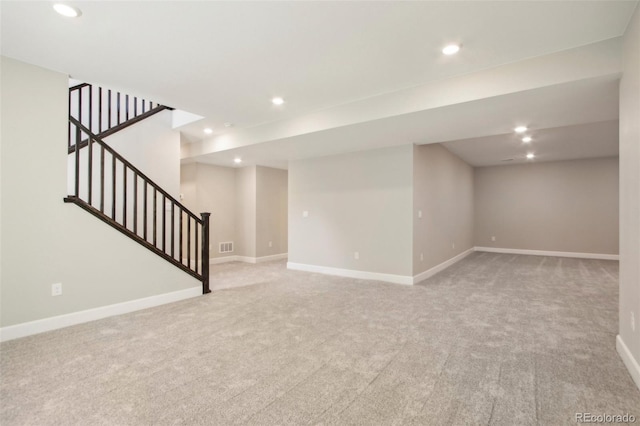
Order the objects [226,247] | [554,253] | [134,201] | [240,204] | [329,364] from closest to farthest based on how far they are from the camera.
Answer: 1. [329,364]
2. [134,201]
3. [226,247]
4. [240,204]
5. [554,253]

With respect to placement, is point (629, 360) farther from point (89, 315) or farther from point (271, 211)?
point (271, 211)

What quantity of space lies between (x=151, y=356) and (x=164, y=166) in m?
3.58

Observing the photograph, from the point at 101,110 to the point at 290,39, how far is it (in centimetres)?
350

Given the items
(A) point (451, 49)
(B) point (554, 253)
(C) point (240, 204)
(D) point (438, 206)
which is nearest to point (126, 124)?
(C) point (240, 204)

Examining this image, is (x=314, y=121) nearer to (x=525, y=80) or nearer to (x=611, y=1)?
(x=525, y=80)

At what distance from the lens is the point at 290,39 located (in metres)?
2.54

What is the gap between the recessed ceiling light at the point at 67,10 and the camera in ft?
7.00

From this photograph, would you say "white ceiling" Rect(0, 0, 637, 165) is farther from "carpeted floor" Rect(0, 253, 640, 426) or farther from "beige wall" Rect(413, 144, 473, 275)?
"carpeted floor" Rect(0, 253, 640, 426)

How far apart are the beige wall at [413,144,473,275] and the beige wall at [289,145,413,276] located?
0.24 metres

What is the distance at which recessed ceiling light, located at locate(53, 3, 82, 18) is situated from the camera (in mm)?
2133

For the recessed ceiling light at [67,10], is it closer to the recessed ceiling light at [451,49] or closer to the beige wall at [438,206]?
the recessed ceiling light at [451,49]

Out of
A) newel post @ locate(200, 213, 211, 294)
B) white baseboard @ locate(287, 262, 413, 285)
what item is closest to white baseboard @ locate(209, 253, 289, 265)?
white baseboard @ locate(287, 262, 413, 285)

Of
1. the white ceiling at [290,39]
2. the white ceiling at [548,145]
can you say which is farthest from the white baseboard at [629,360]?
the white ceiling at [548,145]

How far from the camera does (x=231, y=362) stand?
238 centimetres
